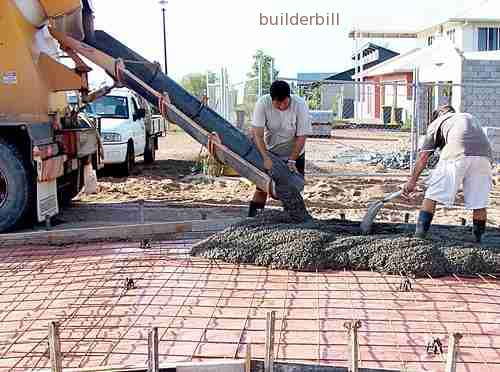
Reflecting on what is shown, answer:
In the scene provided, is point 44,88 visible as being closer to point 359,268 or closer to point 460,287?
point 359,268

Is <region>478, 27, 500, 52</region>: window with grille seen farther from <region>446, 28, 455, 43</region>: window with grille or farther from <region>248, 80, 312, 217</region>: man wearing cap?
<region>248, 80, 312, 217</region>: man wearing cap

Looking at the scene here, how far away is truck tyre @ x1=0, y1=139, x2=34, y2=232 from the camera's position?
7.42m

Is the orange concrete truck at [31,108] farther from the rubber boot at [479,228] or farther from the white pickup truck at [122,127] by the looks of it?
the rubber boot at [479,228]

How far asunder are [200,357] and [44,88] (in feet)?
16.1

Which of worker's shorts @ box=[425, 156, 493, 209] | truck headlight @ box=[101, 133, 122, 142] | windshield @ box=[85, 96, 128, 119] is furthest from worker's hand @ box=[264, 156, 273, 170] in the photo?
windshield @ box=[85, 96, 128, 119]

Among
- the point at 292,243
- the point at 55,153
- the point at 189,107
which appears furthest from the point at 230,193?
the point at 292,243

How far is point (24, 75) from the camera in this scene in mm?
7414

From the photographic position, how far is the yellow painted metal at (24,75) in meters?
7.24

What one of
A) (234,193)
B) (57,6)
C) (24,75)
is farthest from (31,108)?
(234,193)

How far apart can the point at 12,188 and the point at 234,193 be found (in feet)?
14.0

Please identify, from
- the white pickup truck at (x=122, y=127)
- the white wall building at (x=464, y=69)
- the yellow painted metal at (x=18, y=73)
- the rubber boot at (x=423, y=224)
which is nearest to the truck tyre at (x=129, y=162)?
the white pickup truck at (x=122, y=127)

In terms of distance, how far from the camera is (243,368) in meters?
3.26

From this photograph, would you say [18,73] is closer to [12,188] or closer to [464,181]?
[12,188]

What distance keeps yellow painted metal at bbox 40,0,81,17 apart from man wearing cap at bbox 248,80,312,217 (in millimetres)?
2793
